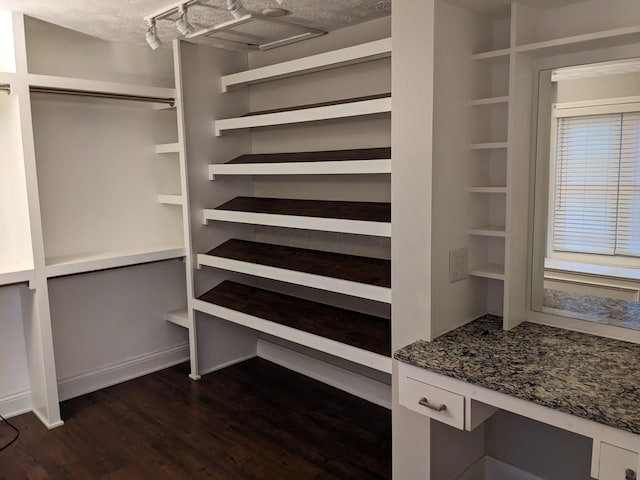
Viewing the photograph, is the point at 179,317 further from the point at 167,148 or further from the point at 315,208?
the point at 315,208

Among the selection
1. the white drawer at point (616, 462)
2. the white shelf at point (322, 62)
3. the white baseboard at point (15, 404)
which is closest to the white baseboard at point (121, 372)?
the white baseboard at point (15, 404)

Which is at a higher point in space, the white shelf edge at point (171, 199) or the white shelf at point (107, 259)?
the white shelf edge at point (171, 199)

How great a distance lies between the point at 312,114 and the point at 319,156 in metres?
0.31

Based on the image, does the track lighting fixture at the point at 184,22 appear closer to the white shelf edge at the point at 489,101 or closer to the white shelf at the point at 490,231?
the white shelf edge at the point at 489,101

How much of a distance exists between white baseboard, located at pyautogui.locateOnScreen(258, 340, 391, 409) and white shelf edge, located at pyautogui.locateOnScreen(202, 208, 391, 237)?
1092 millimetres

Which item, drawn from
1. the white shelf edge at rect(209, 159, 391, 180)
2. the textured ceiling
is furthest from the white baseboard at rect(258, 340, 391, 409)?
the textured ceiling

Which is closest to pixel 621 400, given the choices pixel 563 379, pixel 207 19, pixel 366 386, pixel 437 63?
pixel 563 379

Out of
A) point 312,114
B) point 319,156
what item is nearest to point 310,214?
point 319,156

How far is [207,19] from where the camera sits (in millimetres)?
2875

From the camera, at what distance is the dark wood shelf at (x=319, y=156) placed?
9.11 ft

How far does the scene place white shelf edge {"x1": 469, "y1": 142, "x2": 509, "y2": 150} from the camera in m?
2.13

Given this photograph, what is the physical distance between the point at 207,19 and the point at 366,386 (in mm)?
2368

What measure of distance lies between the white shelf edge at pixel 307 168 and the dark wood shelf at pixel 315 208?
0.23 metres

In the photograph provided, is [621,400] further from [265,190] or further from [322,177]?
[265,190]
